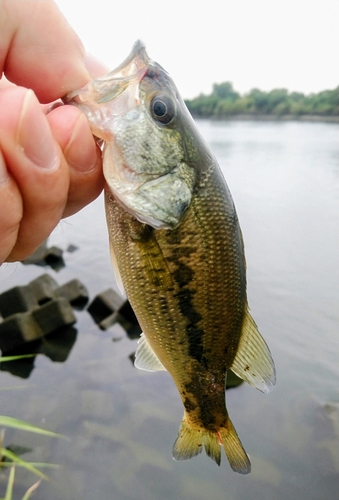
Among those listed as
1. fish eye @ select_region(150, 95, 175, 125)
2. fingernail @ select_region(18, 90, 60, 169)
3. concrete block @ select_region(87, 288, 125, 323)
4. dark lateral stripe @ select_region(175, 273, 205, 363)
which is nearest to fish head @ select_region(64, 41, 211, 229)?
fish eye @ select_region(150, 95, 175, 125)

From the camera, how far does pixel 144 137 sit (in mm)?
2092

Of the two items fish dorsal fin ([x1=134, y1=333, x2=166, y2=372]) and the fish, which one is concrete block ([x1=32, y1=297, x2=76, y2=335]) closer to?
fish dorsal fin ([x1=134, y1=333, x2=166, y2=372])

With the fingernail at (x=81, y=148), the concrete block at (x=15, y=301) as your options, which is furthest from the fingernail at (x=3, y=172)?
the concrete block at (x=15, y=301)

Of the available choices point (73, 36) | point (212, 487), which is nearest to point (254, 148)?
point (212, 487)

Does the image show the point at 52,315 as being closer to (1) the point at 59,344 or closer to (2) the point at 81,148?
(1) the point at 59,344

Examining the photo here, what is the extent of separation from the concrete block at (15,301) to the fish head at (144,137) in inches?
300

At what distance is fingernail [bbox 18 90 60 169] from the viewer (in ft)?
5.43

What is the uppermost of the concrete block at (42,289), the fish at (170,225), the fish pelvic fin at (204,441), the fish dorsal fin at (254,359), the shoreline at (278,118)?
the fish at (170,225)

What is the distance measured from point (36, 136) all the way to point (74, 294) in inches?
368

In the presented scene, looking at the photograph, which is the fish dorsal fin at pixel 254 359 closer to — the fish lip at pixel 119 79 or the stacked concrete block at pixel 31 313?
the fish lip at pixel 119 79

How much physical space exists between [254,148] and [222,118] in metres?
59.7

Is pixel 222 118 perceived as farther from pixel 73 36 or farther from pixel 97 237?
pixel 73 36

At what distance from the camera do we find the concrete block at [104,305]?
9852 millimetres

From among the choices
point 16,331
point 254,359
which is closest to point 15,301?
point 16,331
